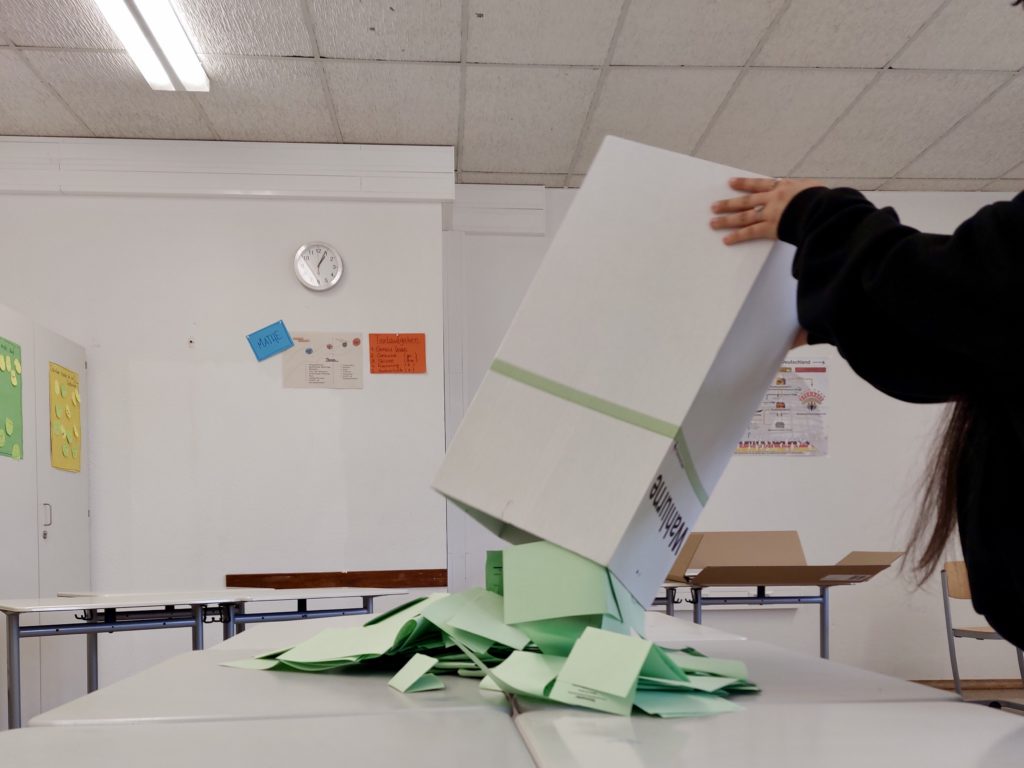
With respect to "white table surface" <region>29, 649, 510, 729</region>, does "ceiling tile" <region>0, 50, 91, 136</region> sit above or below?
above

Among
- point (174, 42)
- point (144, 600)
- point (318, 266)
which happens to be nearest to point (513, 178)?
point (318, 266)

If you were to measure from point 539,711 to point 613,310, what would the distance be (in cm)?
34

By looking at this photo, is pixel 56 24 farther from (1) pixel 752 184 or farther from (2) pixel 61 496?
(1) pixel 752 184

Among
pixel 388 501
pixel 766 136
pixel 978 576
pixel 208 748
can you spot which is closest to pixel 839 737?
pixel 978 576

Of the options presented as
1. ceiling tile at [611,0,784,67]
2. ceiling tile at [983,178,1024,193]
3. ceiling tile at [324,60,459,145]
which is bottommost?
ceiling tile at [983,178,1024,193]

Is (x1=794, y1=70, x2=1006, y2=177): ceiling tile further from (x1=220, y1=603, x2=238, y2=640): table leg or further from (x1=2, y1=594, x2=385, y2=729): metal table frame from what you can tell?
(x1=220, y1=603, x2=238, y2=640): table leg

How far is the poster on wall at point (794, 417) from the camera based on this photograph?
4.93m

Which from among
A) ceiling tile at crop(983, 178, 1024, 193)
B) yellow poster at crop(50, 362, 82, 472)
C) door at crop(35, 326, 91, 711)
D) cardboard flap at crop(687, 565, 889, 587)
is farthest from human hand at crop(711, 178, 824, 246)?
ceiling tile at crop(983, 178, 1024, 193)

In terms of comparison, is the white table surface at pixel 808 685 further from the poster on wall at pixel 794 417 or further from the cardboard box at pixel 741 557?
the poster on wall at pixel 794 417

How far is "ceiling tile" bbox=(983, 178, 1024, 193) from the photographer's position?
4867 mm

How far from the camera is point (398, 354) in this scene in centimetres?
422

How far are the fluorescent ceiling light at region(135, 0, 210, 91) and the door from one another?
1123 millimetres

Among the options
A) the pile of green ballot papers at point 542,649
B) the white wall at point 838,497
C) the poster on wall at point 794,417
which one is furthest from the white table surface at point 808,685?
the poster on wall at point 794,417

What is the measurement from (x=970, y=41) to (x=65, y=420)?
3769 millimetres
